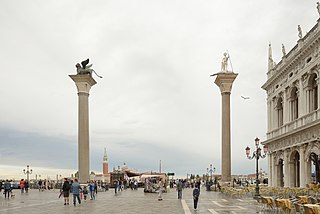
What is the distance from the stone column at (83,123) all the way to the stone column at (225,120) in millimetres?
12620

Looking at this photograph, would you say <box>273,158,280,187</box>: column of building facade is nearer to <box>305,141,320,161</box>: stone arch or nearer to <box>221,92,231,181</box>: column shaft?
<box>221,92,231,181</box>: column shaft

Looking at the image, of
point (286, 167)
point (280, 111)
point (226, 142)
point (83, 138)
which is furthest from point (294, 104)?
point (83, 138)

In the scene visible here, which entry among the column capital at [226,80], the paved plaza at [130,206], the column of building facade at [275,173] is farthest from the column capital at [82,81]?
the column of building facade at [275,173]

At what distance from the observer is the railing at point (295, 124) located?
3701cm

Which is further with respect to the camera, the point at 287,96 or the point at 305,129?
the point at 287,96

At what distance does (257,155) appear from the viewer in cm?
3388

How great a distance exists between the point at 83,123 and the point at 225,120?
13.5 m

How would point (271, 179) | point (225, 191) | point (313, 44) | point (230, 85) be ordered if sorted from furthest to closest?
point (271, 179), point (230, 85), point (225, 191), point (313, 44)

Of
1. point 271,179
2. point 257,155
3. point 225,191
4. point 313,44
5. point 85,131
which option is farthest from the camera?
point 271,179

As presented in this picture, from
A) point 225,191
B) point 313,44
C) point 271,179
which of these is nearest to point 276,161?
point 271,179

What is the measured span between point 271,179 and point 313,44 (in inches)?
798

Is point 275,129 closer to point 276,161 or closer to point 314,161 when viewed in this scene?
point 276,161

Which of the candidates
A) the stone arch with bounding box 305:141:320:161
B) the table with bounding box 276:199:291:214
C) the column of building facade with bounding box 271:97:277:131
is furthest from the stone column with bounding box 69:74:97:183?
the table with bounding box 276:199:291:214

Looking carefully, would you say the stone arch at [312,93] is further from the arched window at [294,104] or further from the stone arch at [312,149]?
the arched window at [294,104]
